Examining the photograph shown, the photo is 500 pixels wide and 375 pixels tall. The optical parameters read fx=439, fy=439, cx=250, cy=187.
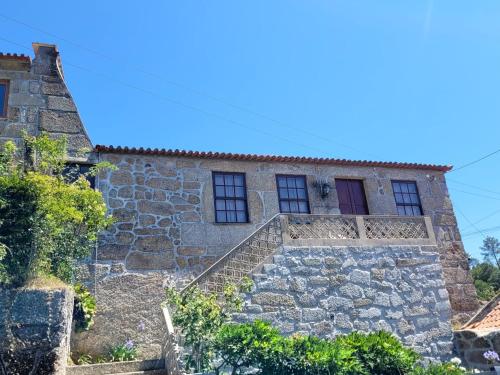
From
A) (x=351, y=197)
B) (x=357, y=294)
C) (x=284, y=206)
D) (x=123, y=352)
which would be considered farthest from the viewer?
(x=351, y=197)

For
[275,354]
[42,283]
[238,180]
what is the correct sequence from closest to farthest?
[42,283] → [275,354] → [238,180]

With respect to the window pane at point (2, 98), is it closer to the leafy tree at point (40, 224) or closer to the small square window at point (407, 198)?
the leafy tree at point (40, 224)

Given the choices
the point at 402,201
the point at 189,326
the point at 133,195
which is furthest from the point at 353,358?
the point at 402,201

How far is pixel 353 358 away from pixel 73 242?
4.55 meters

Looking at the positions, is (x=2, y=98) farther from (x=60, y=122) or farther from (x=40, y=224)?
(x=40, y=224)

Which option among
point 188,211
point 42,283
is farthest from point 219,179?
point 42,283

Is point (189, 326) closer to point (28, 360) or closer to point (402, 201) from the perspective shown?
point (28, 360)

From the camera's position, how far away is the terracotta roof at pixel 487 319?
10.3 meters

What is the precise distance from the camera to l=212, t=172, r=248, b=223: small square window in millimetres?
11320

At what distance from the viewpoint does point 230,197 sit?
1152 centimetres

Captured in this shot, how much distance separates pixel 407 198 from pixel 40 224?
10588 mm

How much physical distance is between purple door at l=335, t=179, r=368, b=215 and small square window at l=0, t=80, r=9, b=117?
888 centimetres

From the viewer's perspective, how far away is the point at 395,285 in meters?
10.1

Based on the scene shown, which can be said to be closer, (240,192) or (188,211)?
(188,211)
